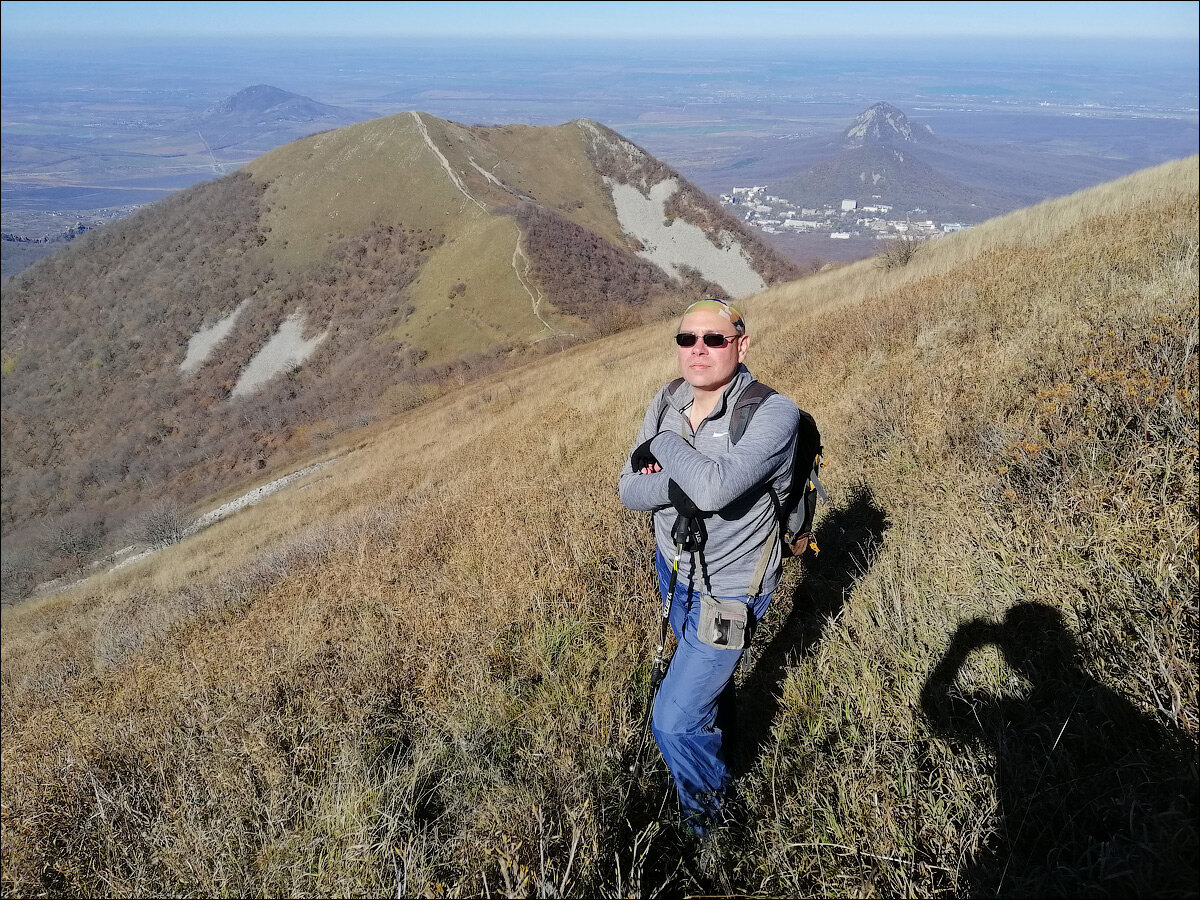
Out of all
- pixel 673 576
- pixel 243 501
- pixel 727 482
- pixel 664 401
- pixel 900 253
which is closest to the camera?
pixel 727 482

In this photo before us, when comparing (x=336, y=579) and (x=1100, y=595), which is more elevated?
(x=1100, y=595)

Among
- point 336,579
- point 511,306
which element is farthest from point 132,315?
point 336,579

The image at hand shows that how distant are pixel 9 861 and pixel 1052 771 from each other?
4076 millimetres

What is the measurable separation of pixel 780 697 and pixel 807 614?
30.9 inches

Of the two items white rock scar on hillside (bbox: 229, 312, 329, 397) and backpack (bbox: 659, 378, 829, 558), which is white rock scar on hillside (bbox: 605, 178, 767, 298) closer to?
white rock scar on hillside (bbox: 229, 312, 329, 397)

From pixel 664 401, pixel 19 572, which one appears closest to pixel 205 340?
pixel 19 572

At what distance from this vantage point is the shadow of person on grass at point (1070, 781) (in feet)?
4.74

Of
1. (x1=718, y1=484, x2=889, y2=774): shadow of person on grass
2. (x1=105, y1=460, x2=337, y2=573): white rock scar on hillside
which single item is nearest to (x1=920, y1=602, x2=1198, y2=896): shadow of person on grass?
(x1=718, y1=484, x2=889, y2=774): shadow of person on grass

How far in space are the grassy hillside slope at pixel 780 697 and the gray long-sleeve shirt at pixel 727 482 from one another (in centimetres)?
79

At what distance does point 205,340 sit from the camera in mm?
51312

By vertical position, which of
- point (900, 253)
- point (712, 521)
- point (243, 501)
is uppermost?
point (900, 253)

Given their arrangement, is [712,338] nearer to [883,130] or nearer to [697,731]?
[697,731]

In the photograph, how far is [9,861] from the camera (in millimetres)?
2455

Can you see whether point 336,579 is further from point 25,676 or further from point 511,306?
point 511,306
